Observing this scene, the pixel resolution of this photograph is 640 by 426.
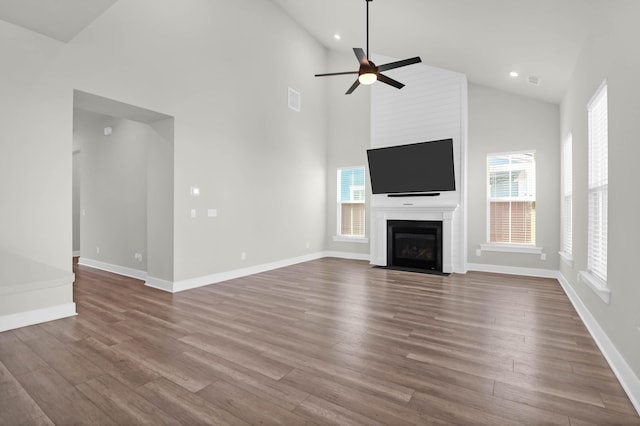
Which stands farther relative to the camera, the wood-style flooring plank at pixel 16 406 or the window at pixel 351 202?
the window at pixel 351 202

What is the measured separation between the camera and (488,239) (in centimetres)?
629

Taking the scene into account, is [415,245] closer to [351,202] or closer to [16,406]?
[351,202]

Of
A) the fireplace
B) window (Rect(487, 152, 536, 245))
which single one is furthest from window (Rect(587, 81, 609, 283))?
the fireplace

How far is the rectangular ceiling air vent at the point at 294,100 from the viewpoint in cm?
694

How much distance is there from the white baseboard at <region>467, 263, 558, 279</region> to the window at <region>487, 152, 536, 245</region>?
0.48 m

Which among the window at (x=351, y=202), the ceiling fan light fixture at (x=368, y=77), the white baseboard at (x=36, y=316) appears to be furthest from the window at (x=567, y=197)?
the white baseboard at (x=36, y=316)

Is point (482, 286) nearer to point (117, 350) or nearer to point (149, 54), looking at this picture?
point (117, 350)

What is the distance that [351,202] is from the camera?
8.00 m

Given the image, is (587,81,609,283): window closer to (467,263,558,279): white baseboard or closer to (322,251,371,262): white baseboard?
(467,263,558,279): white baseboard

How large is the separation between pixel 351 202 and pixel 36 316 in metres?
6.03

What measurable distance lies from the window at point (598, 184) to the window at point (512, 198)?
2797 mm

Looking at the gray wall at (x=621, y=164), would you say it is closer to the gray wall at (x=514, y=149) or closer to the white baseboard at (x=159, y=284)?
the gray wall at (x=514, y=149)

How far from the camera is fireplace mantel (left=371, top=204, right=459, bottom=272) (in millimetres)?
6180

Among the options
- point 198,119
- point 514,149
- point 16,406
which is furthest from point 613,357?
point 198,119
